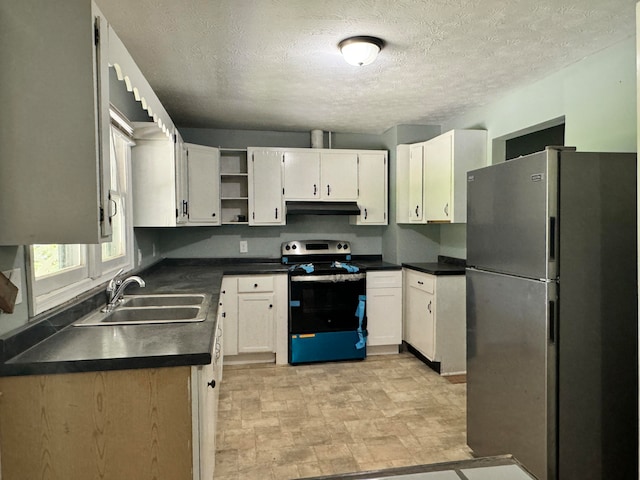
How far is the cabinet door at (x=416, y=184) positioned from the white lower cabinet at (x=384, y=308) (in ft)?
1.98

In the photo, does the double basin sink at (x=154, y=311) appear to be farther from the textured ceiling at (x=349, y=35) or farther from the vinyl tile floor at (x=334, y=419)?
the textured ceiling at (x=349, y=35)

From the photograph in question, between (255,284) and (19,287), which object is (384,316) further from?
(19,287)

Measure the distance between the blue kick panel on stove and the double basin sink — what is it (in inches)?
60.4

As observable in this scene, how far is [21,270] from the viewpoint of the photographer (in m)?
1.42

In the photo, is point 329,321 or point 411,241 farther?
point 411,241

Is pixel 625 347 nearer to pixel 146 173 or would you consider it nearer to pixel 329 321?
pixel 329 321

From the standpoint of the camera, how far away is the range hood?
13.5 ft

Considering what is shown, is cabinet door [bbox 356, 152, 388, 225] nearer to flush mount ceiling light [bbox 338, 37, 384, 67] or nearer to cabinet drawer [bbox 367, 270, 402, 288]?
cabinet drawer [bbox 367, 270, 402, 288]

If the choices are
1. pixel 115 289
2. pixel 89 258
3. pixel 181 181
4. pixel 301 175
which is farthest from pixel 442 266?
pixel 89 258

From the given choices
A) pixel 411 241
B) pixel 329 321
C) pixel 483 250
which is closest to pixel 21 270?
pixel 483 250

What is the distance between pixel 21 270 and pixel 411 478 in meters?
1.43

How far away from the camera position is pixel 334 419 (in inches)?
109

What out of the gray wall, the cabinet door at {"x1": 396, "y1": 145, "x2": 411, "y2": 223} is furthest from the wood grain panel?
the cabinet door at {"x1": 396, "y1": 145, "x2": 411, "y2": 223}

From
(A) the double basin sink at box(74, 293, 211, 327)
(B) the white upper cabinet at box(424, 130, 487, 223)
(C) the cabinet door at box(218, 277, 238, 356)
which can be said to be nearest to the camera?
(A) the double basin sink at box(74, 293, 211, 327)
